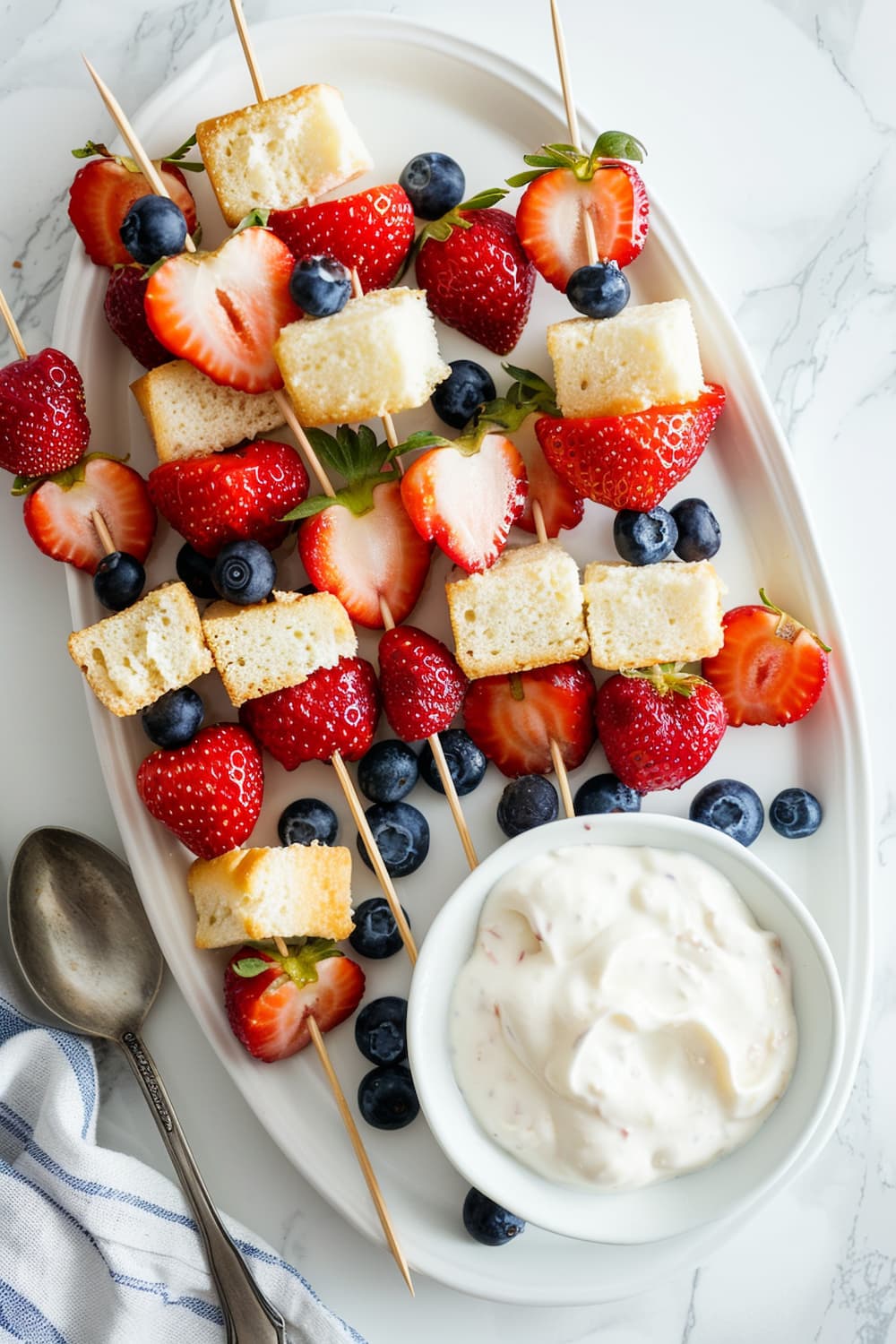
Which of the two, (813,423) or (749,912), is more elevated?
(813,423)

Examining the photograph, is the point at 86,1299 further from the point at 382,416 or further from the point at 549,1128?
the point at 382,416

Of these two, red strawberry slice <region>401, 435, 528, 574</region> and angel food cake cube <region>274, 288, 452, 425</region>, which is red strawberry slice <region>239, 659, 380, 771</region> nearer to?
red strawberry slice <region>401, 435, 528, 574</region>

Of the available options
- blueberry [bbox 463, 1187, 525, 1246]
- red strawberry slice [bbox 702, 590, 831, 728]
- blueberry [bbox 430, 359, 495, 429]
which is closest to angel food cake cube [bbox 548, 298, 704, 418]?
blueberry [bbox 430, 359, 495, 429]

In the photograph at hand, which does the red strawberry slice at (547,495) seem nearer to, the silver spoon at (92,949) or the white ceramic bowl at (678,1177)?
the white ceramic bowl at (678,1177)

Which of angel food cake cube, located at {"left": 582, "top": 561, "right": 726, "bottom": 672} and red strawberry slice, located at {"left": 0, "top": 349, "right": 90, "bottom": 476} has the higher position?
red strawberry slice, located at {"left": 0, "top": 349, "right": 90, "bottom": 476}

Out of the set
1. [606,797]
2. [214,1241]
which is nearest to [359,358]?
[606,797]

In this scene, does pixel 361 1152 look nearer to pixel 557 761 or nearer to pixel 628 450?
pixel 557 761

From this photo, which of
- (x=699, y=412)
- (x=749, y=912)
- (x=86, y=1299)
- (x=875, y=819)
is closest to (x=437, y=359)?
(x=699, y=412)
